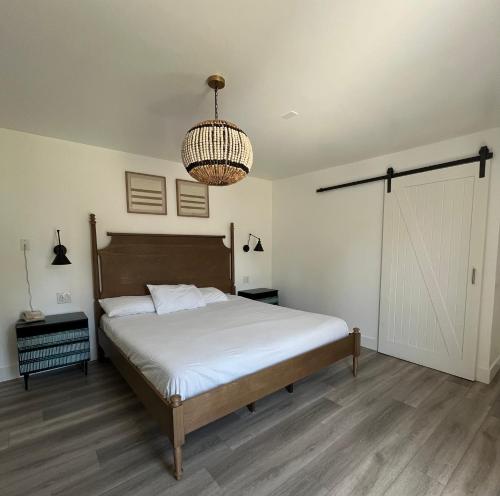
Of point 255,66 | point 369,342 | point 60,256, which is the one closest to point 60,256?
point 60,256

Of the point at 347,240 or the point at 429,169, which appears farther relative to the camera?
the point at 347,240

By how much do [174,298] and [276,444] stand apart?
5.87ft

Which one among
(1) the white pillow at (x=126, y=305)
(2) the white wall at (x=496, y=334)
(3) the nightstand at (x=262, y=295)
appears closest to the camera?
(2) the white wall at (x=496, y=334)

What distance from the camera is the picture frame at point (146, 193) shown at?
10.7 ft

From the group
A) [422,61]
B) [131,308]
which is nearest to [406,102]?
[422,61]

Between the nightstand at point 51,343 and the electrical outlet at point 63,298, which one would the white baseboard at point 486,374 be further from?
the electrical outlet at point 63,298

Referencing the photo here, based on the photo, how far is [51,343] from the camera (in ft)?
8.22

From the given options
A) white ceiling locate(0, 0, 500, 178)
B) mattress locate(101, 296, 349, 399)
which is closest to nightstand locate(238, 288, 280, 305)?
mattress locate(101, 296, 349, 399)

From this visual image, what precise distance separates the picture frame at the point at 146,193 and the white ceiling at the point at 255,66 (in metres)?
0.67

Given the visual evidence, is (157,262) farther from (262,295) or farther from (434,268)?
(434,268)

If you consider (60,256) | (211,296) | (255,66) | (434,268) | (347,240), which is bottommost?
(211,296)

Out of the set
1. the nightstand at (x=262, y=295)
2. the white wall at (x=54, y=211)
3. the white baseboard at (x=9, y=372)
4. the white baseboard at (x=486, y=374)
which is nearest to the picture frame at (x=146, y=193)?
the white wall at (x=54, y=211)

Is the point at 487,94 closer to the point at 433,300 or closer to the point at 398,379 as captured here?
the point at 433,300

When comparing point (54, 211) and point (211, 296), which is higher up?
point (54, 211)
